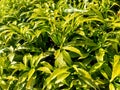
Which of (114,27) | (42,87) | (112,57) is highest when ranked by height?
(114,27)

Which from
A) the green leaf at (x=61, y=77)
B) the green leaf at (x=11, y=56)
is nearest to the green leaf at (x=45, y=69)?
the green leaf at (x=61, y=77)

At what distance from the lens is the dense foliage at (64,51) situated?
84.1 inches

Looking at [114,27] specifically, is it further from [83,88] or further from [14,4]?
[14,4]

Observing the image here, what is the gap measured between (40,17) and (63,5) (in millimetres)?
357

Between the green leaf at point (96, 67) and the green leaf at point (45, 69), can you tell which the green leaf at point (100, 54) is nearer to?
the green leaf at point (96, 67)

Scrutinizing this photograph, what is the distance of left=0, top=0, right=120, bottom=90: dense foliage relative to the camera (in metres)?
2.14

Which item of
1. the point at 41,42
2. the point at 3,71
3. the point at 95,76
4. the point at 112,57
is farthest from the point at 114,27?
the point at 3,71

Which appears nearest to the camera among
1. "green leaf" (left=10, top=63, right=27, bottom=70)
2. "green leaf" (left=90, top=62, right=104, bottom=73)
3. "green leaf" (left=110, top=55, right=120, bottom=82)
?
"green leaf" (left=110, top=55, right=120, bottom=82)

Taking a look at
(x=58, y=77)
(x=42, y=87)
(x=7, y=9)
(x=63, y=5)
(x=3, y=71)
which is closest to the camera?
(x=58, y=77)

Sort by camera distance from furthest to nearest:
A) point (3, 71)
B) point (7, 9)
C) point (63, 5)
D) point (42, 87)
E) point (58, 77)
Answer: point (7, 9)
point (63, 5)
point (3, 71)
point (42, 87)
point (58, 77)

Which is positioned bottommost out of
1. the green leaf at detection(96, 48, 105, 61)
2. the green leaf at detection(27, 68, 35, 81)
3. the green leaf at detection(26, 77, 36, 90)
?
the green leaf at detection(26, 77, 36, 90)

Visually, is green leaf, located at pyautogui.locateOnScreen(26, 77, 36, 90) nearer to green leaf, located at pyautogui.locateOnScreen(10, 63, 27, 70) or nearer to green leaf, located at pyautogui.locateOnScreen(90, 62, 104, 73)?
green leaf, located at pyautogui.locateOnScreen(10, 63, 27, 70)

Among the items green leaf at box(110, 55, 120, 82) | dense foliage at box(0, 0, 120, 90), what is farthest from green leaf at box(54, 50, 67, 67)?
green leaf at box(110, 55, 120, 82)

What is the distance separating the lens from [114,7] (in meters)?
2.95
